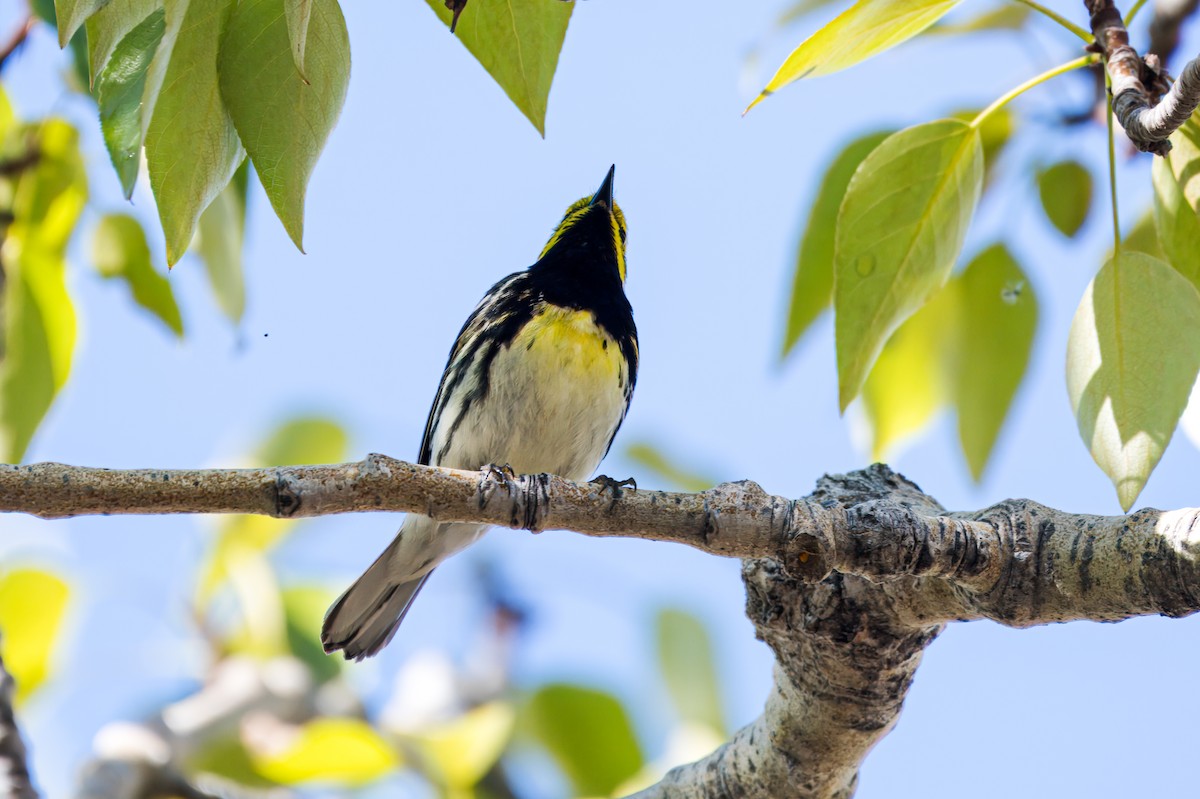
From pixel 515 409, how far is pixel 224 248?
0.91 meters

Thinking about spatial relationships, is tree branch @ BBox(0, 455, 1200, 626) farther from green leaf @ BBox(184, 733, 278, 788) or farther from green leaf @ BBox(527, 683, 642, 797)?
green leaf @ BBox(527, 683, 642, 797)

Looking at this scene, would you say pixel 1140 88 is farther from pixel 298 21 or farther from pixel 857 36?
pixel 298 21

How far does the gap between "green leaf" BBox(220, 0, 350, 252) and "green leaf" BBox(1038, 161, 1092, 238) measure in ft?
5.12

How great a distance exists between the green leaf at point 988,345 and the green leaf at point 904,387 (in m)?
0.14

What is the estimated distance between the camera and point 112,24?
1.31m

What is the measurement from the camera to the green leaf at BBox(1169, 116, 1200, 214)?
179cm

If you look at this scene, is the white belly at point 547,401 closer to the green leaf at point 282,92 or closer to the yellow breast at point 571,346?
the yellow breast at point 571,346

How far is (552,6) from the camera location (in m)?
Result: 1.53

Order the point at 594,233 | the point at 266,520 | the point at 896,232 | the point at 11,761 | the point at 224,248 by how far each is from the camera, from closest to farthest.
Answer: the point at 896,232 < the point at 11,761 < the point at 224,248 < the point at 594,233 < the point at 266,520

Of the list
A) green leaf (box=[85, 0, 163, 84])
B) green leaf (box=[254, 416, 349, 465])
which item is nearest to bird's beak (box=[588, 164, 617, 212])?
green leaf (box=[254, 416, 349, 465])

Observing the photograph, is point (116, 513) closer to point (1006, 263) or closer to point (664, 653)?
point (1006, 263)

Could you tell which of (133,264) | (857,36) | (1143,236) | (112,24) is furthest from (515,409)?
(112,24)

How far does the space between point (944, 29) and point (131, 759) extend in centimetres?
243

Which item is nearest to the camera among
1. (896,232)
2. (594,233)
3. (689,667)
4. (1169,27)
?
(896,232)
